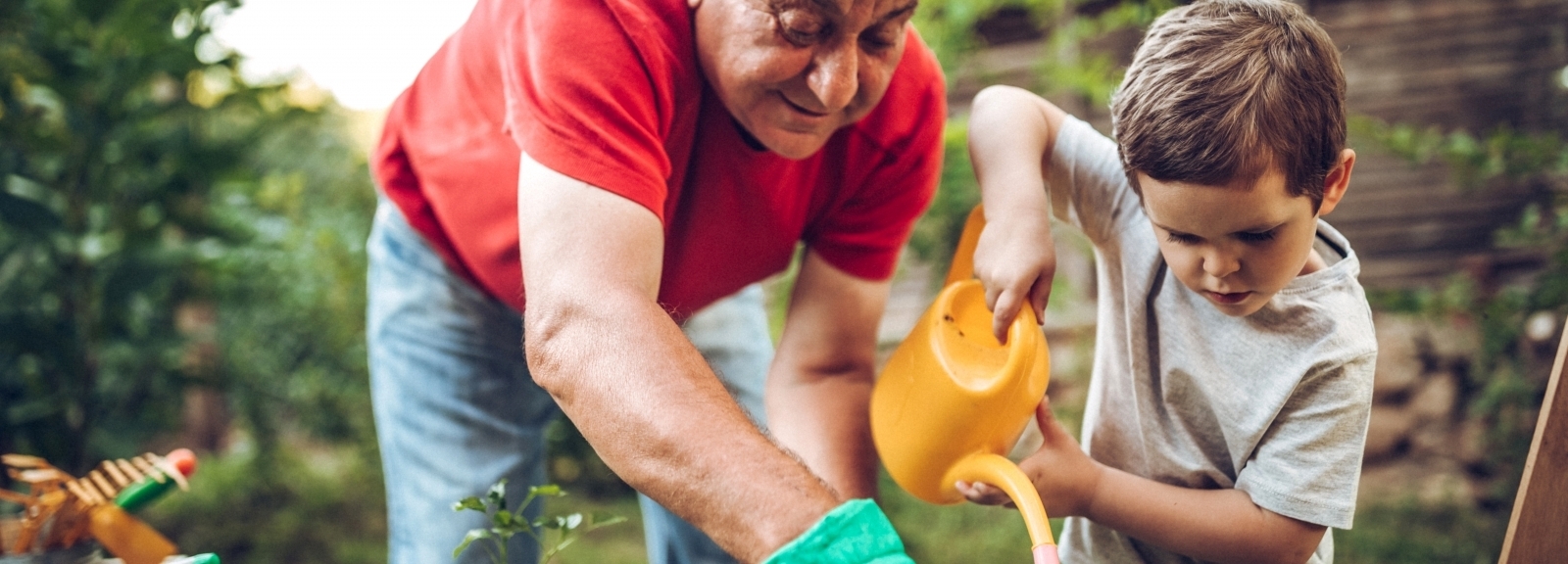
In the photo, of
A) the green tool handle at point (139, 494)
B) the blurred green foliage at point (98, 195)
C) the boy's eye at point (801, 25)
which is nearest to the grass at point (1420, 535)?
the boy's eye at point (801, 25)

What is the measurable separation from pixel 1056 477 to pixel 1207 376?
0.18 metres

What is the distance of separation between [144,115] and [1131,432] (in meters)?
2.20

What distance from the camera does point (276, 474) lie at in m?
Answer: 3.26

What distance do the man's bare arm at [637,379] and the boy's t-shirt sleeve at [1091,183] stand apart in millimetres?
452

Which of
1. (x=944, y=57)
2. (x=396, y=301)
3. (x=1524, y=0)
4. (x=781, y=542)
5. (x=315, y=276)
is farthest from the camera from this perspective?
(x=1524, y=0)

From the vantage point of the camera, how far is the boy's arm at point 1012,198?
96 cm

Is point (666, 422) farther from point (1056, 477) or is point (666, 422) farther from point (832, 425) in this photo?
point (832, 425)

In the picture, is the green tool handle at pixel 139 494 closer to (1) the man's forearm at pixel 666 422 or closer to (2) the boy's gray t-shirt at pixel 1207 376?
(1) the man's forearm at pixel 666 422

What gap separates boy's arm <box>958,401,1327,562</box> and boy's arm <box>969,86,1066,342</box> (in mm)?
122

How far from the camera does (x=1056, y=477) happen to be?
0.96 metres

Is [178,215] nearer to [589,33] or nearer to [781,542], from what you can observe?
[589,33]

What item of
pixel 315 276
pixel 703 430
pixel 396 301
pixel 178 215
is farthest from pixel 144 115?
pixel 703 430

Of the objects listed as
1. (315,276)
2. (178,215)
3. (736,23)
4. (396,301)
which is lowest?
(315,276)

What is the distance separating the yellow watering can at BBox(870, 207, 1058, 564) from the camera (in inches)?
36.5
